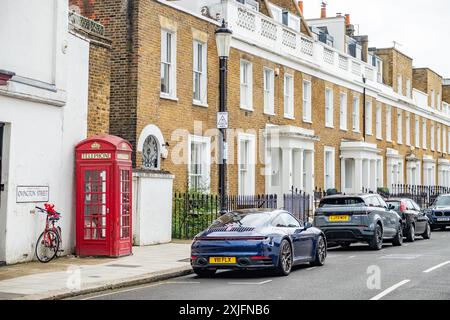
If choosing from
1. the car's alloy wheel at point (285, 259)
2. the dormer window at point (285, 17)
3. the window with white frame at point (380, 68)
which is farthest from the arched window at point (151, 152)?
the window with white frame at point (380, 68)

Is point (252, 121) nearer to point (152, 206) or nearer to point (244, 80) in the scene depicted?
point (244, 80)

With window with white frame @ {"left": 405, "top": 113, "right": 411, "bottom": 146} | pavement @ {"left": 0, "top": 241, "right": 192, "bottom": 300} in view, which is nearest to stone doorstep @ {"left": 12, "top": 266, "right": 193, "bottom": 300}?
pavement @ {"left": 0, "top": 241, "right": 192, "bottom": 300}

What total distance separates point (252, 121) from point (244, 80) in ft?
5.52

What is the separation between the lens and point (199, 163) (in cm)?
2653

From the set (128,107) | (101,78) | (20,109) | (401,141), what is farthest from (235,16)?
(401,141)

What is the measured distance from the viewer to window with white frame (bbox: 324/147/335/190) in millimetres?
37719

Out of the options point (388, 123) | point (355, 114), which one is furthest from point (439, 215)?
point (388, 123)

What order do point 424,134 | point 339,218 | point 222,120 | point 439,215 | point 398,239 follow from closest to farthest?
point 222,120, point 339,218, point 398,239, point 439,215, point 424,134

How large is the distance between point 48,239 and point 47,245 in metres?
0.14

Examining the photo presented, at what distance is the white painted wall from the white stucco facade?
8.07 feet

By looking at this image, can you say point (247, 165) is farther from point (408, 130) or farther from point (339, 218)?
point (408, 130)

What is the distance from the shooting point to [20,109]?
16594 millimetres

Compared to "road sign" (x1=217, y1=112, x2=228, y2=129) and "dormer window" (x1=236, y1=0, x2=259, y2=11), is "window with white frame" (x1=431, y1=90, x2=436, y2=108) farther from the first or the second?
"road sign" (x1=217, y1=112, x2=228, y2=129)
